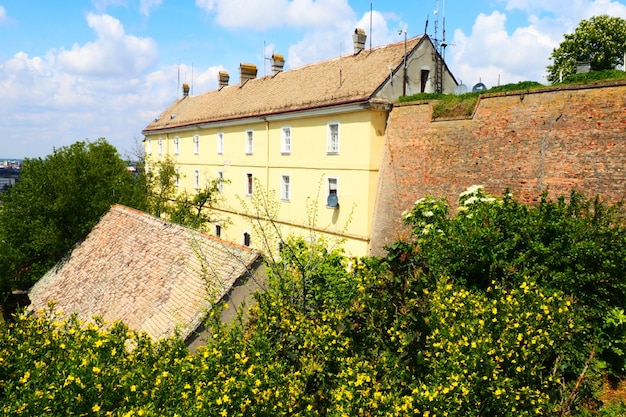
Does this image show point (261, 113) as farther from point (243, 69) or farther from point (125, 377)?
point (125, 377)

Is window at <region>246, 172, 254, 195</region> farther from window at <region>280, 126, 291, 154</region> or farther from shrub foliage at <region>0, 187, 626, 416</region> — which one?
shrub foliage at <region>0, 187, 626, 416</region>

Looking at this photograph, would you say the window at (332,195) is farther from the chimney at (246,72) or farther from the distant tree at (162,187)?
the chimney at (246,72)

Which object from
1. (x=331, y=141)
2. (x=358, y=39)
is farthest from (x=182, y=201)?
(x=358, y=39)

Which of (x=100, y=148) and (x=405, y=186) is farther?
(x=100, y=148)

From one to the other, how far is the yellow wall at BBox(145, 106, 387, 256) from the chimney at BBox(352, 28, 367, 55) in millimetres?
5260

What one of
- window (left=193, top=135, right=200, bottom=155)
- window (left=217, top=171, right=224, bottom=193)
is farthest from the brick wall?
window (left=193, top=135, right=200, bottom=155)

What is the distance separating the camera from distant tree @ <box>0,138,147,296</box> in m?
17.4

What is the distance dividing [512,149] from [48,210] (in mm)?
17307

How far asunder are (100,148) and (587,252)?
2020cm

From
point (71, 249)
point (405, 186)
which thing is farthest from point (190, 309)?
point (405, 186)

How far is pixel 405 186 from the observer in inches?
746

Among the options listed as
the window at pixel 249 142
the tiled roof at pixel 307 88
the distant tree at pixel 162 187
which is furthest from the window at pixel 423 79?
the distant tree at pixel 162 187

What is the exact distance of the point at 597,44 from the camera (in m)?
31.9

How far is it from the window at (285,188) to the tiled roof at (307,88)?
3.61m
